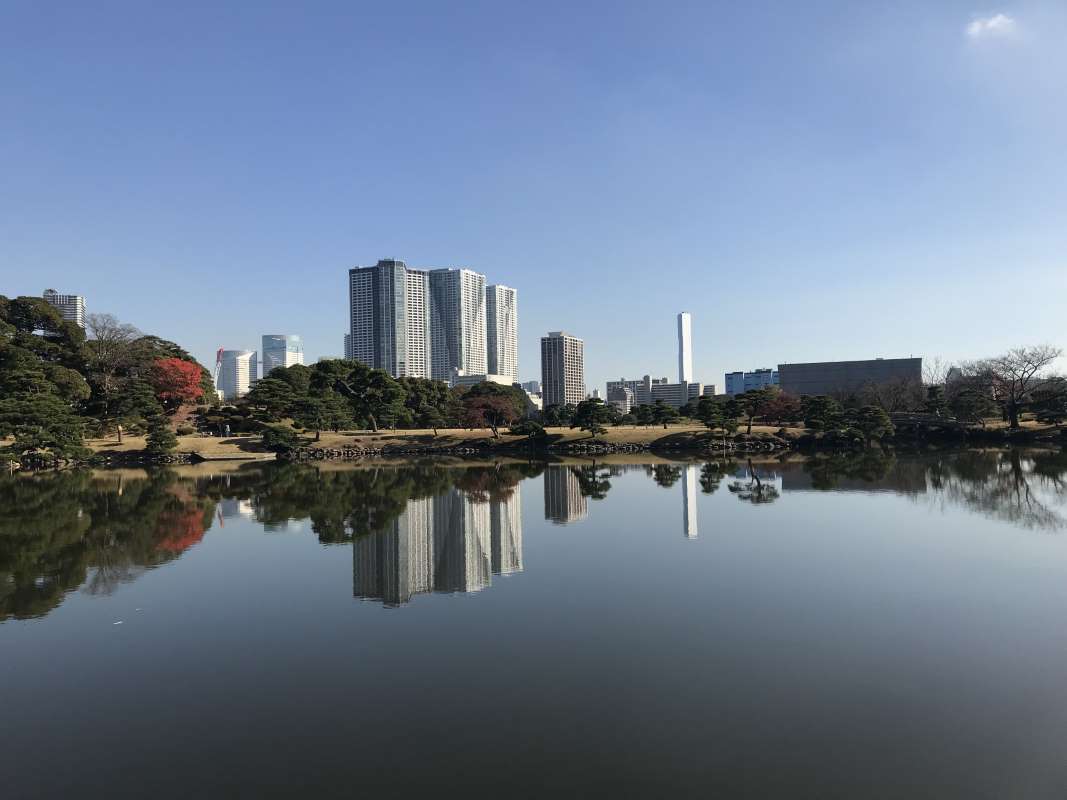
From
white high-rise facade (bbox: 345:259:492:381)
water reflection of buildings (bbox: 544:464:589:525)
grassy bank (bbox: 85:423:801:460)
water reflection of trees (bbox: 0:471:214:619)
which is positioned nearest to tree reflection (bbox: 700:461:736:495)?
water reflection of buildings (bbox: 544:464:589:525)

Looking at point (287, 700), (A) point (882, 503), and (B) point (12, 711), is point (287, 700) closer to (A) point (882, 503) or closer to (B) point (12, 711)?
(B) point (12, 711)

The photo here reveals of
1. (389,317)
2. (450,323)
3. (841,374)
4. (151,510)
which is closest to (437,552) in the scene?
(151,510)

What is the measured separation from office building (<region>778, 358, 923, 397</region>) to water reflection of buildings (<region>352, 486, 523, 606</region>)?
68.1 m

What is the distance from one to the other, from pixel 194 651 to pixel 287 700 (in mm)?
2170

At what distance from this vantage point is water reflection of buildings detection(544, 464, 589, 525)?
1611 centimetres

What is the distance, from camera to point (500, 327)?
171 m

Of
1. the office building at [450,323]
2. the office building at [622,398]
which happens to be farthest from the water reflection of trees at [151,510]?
the office building at [622,398]

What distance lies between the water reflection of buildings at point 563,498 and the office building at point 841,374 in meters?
57.9

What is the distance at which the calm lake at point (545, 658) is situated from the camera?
14.5ft

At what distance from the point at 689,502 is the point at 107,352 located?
42930 millimetres

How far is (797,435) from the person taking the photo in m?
41.4

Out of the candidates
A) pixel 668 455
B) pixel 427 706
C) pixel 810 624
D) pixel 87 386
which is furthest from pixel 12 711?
pixel 87 386

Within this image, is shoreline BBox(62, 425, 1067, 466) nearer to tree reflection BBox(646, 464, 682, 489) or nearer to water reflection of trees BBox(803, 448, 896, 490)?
water reflection of trees BBox(803, 448, 896, 490)

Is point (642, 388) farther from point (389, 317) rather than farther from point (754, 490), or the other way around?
point (754, 490)
